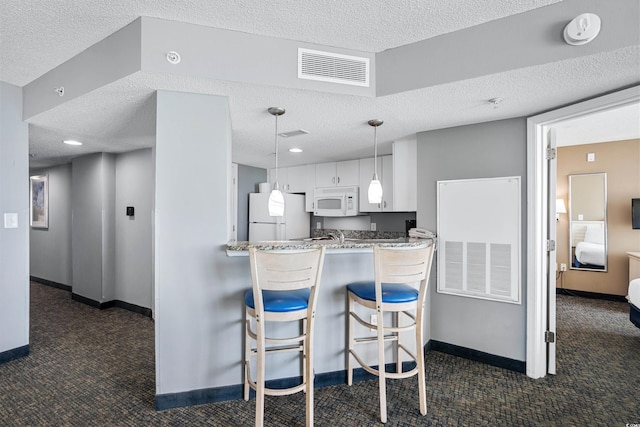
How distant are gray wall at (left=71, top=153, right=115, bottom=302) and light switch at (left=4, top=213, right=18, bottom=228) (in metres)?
1.53

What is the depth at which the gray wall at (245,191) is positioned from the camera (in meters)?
5.12

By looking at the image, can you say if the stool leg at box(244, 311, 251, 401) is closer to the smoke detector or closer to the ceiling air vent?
the ceiling air vent

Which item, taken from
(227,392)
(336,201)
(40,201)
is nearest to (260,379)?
(227,392)

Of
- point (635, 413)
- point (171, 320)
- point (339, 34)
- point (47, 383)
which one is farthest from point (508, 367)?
point (47, 383)

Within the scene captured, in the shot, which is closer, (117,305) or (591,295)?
(117,305)

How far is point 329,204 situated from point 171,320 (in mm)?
2904

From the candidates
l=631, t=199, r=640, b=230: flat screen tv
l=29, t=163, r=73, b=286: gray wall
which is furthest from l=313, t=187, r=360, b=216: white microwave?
l=29, t=163, r=73, b=286: gray wall

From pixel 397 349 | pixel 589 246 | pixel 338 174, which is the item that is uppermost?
pixel 338 174

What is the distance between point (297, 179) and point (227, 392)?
11.1ft

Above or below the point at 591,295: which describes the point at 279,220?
above

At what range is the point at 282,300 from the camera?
1945mm

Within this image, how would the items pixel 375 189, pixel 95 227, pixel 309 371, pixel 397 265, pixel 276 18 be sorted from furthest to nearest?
pixel 95 227, pixel 375 189, pixel 397 265, pixel 309 371, pixel 276 18

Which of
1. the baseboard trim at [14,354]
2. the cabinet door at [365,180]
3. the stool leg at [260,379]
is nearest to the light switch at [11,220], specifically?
the baseboard trim at [14,354]

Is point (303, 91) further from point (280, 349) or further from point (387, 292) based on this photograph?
point (280, 349)
